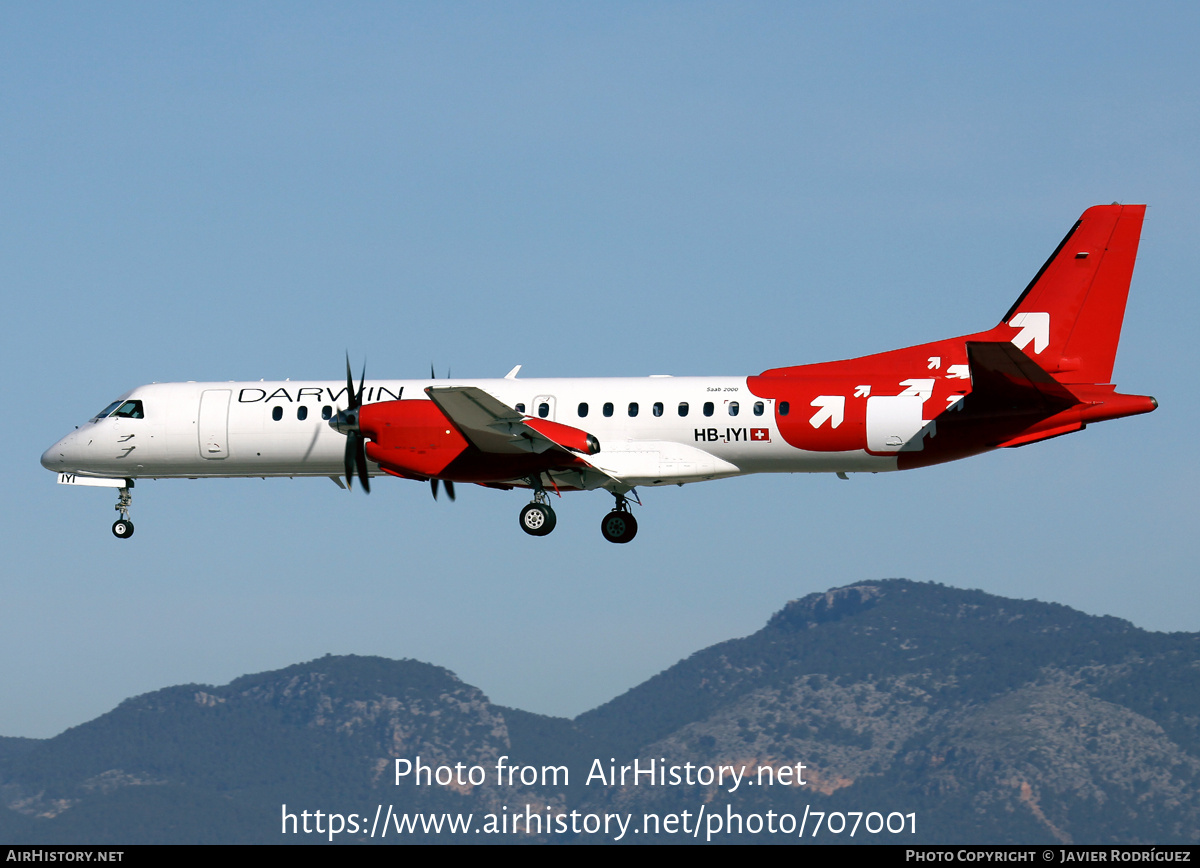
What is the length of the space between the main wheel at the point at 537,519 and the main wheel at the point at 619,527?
174 centimetres

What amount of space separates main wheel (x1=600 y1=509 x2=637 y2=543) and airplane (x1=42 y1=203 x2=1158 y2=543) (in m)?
0.03

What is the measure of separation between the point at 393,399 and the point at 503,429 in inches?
183

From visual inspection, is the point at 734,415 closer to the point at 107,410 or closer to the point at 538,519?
the point at 538,519

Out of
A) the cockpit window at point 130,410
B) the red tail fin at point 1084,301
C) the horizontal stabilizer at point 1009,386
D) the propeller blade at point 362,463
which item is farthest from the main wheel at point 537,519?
the red tail fin at point 1084,301

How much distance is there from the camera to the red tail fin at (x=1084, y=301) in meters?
40.1

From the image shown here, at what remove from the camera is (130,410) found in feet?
144

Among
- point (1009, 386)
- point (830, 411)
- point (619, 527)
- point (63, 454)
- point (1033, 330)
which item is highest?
point (1033, 330)

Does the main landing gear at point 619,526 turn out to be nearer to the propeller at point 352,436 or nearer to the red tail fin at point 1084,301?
the propeller at point 352,436

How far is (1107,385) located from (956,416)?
4384 millimetres

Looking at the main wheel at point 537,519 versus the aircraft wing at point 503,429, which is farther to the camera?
the main wheel at point 537,519

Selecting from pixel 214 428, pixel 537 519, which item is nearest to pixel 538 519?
pixel 537 519

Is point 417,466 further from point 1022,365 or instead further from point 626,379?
point 1022,365
